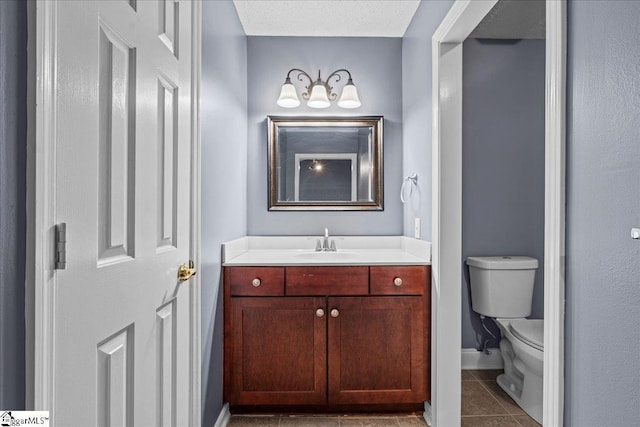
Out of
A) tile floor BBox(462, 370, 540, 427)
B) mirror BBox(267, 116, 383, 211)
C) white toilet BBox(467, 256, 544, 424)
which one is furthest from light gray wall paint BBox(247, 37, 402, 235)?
tile floor BBox(462, 370, 540, 427)

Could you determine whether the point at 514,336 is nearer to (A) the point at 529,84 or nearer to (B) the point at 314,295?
(B) the point at 314,295

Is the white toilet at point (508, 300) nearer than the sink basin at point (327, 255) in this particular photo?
Yes

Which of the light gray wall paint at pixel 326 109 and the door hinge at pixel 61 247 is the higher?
the light gray wall paint at pixel 326 109

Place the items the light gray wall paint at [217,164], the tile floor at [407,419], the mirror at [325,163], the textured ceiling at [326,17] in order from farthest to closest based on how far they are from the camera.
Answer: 1. the mirror at [325,163]
2. the textured ceiling at [326,17]
3. the tile floor at [407,419]
4. the light gray wall paint at [217,164]

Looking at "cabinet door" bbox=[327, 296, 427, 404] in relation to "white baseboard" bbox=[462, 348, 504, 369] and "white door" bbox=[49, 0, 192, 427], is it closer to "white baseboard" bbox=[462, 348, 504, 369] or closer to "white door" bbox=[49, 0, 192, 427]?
"white baseboard" bbox=[462, 348, 504, 369]

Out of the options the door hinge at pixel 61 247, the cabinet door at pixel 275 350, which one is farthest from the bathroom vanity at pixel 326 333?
the door hinge at pixel 61 247

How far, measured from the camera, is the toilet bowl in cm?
231

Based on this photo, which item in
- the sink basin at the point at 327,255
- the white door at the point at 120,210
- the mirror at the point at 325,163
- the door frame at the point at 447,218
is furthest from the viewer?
the mirror at the point at 325,163

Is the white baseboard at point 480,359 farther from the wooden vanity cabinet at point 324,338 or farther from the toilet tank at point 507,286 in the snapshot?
the wooden vanity cabinet at point 324,338

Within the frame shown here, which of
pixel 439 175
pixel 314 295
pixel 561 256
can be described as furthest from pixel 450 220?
pixel 561 256

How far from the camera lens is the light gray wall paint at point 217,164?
1895 mm

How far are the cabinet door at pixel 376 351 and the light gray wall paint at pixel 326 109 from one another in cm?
76

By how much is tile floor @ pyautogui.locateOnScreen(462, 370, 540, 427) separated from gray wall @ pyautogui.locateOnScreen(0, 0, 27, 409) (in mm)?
2225

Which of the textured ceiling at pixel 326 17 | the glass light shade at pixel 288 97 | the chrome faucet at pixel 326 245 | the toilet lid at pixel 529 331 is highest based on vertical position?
the textured ceiling at pixel 326 17
